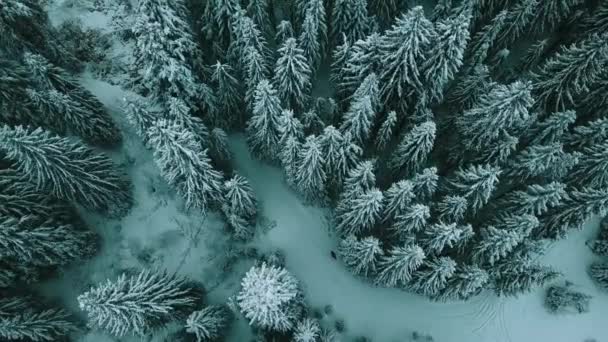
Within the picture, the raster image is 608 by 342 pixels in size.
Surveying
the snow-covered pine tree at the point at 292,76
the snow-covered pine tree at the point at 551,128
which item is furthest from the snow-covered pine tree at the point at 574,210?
the snow-covered pine tree at the point at 292,76

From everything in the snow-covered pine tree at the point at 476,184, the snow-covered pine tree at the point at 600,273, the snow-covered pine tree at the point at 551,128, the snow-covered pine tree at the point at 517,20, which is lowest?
the snow-covered pine tree at the point at 600,273

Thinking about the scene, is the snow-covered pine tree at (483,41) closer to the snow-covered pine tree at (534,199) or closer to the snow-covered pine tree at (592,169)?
the snow-covered pine tree at (592,169)

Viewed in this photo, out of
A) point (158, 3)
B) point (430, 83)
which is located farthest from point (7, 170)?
point (430, 83)

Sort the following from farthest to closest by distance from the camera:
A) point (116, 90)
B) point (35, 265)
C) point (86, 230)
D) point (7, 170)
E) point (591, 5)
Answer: point (116, 90)
point (591, 5)
point (86, 230)
point (35, 265)
point (7, 170)

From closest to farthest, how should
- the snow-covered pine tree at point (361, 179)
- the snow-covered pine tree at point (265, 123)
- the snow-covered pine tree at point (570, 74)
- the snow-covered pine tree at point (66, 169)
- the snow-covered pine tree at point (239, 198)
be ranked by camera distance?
the snow-covered pine tree at point (66, 169) < the snow-covered pine tree at point (361, 179) < the snow-covered pine tree at point (265, 123) < the snow-covered pine tree at point (239, 198) < the snow-covered pine tree at point (570, 74)

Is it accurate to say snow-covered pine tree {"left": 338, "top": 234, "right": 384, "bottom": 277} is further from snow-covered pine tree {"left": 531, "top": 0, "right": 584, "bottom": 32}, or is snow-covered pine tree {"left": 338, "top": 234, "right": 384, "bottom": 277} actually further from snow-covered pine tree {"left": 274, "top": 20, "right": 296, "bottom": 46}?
snow-covered pine tree {"left": 531, "top": 0, "right": 584, "bottom": 32}

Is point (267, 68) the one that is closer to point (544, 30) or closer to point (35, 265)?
point (35, 265)
